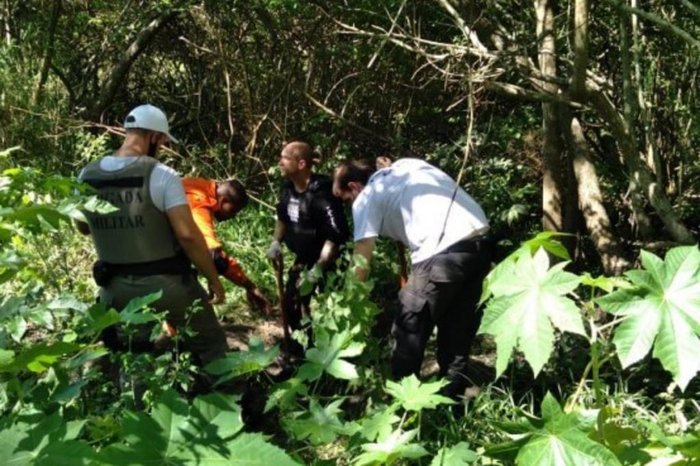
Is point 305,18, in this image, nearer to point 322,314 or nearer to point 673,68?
point 673,68

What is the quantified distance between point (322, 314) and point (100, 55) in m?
6.44

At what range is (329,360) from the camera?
2.00 metres

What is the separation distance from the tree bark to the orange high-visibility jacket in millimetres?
4395

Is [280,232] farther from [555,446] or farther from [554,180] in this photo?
[555,446]

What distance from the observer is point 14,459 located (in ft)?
4.51

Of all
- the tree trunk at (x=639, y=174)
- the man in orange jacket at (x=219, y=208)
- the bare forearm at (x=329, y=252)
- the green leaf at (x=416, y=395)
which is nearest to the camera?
the green leaf at (x=416, y=395)

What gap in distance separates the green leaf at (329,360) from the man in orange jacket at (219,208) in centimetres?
205

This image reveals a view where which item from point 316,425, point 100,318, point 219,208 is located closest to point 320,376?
point 316,425

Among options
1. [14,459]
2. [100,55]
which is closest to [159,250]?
[14,459]

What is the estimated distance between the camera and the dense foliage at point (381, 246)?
146 centimetres

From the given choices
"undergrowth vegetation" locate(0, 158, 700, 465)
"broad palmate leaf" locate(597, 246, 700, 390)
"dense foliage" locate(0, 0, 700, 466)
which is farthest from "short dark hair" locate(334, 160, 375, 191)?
"broad palmate leaf" locate(597, 246, 700, 390)

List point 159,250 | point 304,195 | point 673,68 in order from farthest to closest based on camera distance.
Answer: point 673,68, point 304,195, point 159,250

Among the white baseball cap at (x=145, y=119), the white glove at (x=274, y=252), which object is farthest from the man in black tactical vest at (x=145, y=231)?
the white glove at (x=274, y=252)

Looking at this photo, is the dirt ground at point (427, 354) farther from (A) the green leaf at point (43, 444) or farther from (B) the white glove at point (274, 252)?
(A) the green leaf at point (43, 444)
